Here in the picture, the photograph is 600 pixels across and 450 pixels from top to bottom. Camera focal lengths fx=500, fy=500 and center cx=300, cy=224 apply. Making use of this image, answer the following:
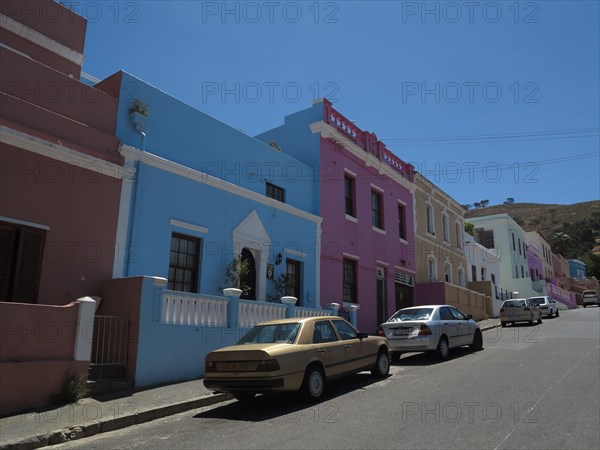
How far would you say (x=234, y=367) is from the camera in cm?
827

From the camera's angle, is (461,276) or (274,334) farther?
(461,276)

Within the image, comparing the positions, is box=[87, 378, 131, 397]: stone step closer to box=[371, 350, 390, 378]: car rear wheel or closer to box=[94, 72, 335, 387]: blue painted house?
box=[94, 72, 335, 387]: blue painted house

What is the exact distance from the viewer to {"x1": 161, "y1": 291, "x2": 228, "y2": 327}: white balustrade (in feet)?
34.5

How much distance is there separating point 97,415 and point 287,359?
3063 millimetres

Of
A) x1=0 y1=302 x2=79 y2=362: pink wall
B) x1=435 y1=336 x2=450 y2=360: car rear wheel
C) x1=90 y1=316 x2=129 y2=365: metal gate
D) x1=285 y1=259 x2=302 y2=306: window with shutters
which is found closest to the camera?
x1=0 y1=302 x2=79 y2=362: pink wall

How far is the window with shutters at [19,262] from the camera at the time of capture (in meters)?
9.41

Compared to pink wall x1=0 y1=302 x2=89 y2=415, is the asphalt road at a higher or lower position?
lower

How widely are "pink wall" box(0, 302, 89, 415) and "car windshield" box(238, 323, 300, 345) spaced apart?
Answer: 2.98 metres

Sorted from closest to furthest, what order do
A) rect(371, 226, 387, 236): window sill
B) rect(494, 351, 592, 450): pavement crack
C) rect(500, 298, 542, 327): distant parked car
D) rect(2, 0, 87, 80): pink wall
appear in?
rect(494, 351, 592, 450): pavement crack, rect(2, 0, 87, 80): pink wall, rect(371, 226, 387, 236): window sill, rect(500, 298, 542, 327): distant parked car

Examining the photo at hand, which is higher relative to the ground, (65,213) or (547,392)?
(65,213)

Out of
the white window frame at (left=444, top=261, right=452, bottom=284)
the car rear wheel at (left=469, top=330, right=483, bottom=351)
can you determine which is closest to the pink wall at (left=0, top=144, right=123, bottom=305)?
the car rear wheel at (left=469, top=330, right=483, bottom=351)

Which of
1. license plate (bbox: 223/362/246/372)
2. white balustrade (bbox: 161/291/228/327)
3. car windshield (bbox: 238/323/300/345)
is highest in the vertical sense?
white balustrade (bbox: 161/291/228/327)

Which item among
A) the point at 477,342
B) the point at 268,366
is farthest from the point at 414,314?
the point at 268,366

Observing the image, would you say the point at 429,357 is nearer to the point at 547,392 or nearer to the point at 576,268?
the point at 547,392
